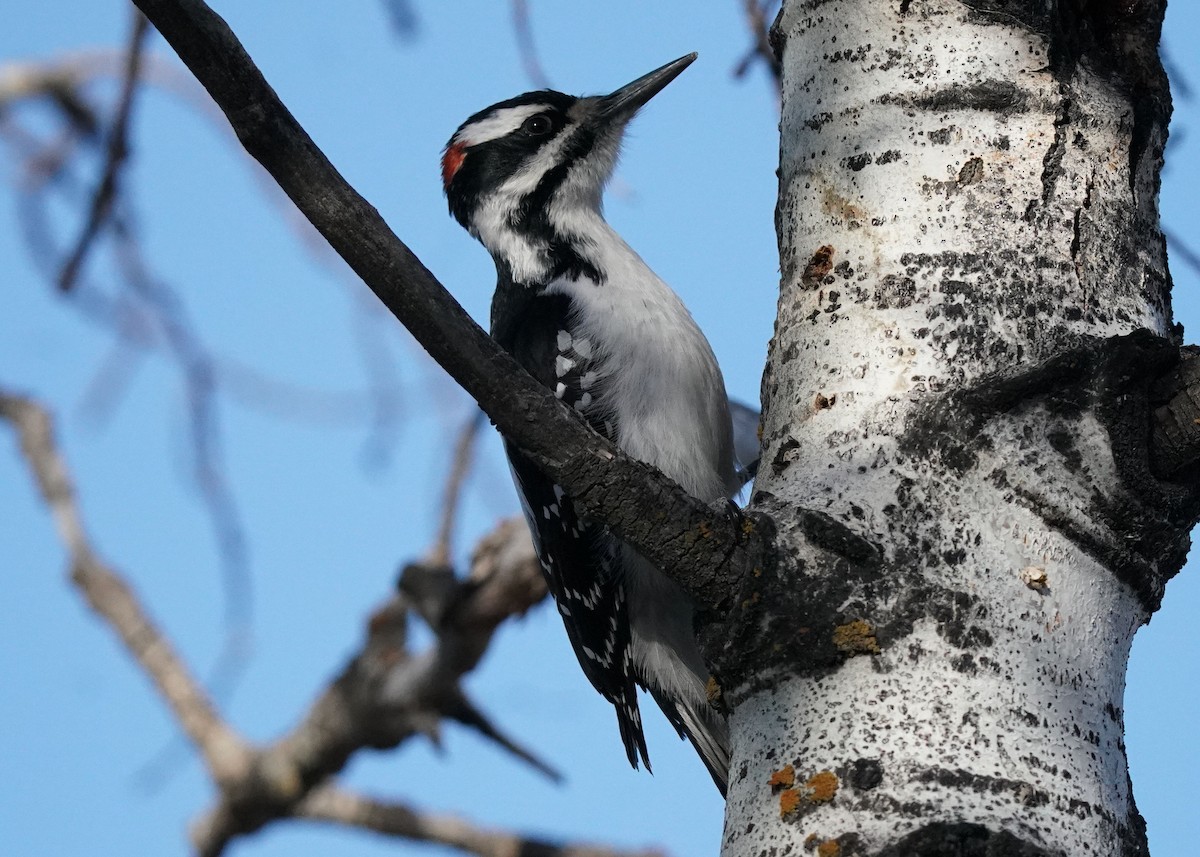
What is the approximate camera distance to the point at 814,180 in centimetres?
228

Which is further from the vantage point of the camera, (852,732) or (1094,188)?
(1094,188)

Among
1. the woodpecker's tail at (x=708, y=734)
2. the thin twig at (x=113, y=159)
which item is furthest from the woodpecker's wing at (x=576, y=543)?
the thin twig at (x=113, y=159)

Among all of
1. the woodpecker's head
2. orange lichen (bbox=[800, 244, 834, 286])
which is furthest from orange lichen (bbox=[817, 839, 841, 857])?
the woodpecker's head

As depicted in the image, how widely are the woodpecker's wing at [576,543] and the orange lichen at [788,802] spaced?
61.7 inches

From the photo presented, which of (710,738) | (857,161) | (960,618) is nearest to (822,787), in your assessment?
(960,618)

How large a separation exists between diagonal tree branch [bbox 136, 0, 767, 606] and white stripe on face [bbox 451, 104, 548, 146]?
96.8 inches

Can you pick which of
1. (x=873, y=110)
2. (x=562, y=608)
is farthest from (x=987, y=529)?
(x=562, y=608)

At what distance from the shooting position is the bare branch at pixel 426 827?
13.6 ft

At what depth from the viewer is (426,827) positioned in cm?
425

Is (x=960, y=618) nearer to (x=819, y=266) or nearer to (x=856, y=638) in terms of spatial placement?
(x=856, y=638)

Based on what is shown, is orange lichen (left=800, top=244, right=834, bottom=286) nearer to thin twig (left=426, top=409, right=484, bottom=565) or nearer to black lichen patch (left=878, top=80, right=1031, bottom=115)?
black lichen patch (left=878, top=80, right=1031, bottom=115)

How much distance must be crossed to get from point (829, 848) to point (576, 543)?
173cm

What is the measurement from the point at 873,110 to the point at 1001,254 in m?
0.38

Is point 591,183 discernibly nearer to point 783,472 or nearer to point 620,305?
point 620,305
